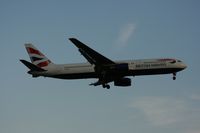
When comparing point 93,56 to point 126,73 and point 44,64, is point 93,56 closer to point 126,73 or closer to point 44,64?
point 126,73

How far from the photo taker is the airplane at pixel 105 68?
67.3 meters

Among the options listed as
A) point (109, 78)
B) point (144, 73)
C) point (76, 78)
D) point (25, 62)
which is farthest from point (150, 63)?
point (25, 62)

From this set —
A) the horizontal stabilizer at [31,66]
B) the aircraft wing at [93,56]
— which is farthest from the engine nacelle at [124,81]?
the horizontal stabilizer at [31,66]

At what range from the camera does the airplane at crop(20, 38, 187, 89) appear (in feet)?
221

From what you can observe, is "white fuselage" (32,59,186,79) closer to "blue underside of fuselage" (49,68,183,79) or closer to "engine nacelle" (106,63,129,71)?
"blue underside of fuselage" (49,68,183,79)

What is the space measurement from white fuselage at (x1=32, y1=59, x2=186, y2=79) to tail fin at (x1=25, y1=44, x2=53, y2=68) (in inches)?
118

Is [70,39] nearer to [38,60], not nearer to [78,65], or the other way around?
[78,65]

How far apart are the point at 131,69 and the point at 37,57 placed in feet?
60.8

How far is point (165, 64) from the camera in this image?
222 ft

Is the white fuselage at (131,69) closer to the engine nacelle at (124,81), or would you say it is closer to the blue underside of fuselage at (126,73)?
the blue underside of fuselage at (126,73)

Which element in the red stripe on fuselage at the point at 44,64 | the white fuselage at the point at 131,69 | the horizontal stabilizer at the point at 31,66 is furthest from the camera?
the red stripe on fuselage at the point at 44,64

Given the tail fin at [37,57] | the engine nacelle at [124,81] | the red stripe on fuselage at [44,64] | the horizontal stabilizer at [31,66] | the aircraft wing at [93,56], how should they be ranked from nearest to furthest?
1. the aircraft wing at [93,56]
2. the horizontal stabilizer at [31,66]
3. the engine nacelle at [124,81]
4. the red stripe on fuselage at [44,64]
5. the tail fin at [37,57]

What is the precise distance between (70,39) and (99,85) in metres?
13.3

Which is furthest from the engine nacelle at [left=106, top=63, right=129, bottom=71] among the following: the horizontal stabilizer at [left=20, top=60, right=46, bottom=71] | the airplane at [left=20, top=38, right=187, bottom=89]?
the horizontal stabilizer at [left=20, top=60, right=46, bottom=71]
